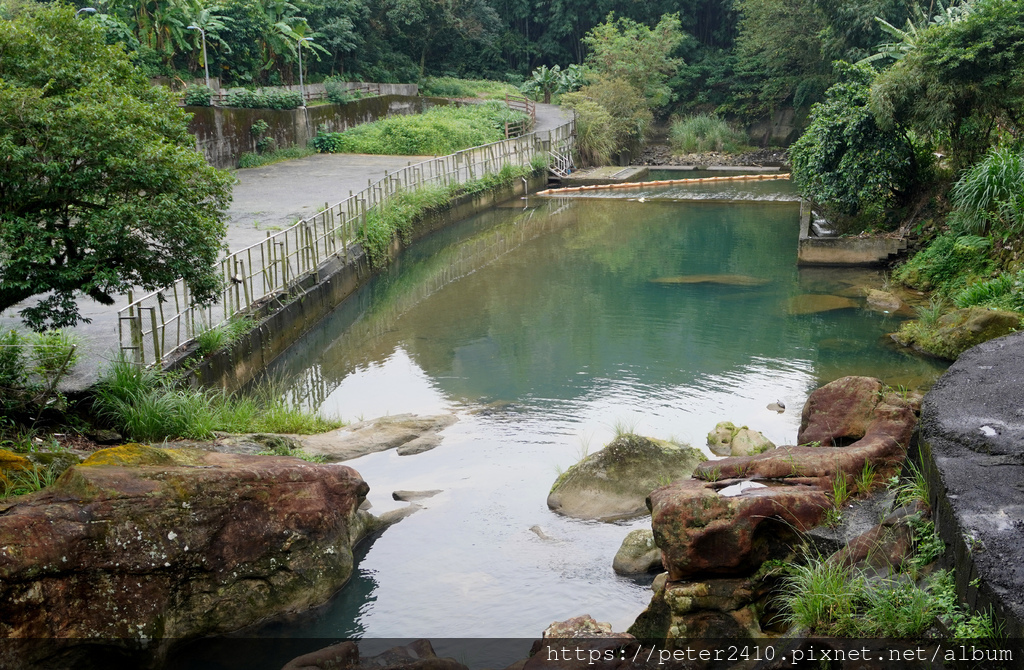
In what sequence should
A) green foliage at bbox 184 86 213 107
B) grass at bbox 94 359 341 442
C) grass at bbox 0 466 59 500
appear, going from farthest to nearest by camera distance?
green foliage at bbox 184 86 213 107, grass at bbox 94 359 341 442, grass at bbox 0 466 59 500

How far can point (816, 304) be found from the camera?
18234mm

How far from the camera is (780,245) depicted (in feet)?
79.4

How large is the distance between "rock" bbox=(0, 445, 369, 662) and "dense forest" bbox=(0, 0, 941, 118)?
26585 millimetres

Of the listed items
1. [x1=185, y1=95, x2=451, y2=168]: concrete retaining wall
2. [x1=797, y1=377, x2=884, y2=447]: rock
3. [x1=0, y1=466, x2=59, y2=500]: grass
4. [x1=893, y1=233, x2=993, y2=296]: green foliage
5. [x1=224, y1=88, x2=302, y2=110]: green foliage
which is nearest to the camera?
[x1=0, y1=466, x2=59, y2=500]: grass

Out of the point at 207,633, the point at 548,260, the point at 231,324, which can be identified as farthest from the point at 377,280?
the point at 207,633

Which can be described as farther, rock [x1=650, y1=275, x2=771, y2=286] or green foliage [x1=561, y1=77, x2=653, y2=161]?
green foliage [x1=561, y1=77, x2=653, y2=161]

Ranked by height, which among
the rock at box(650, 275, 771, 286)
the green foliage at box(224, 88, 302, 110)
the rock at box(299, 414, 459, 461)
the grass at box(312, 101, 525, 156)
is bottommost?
the rock at box(299, 414, 459, 461)

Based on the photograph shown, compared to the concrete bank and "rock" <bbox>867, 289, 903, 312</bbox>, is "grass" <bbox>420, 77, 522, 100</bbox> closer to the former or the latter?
"rock" <bbox>867, 289, 903, 312</bbox>

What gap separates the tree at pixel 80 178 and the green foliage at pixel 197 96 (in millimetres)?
22726

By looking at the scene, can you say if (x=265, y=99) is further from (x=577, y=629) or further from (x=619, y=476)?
(x=577, y=629)

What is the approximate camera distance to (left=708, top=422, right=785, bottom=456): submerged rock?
35.2 ft

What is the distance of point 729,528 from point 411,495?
4.66 m

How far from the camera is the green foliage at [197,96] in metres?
30.5

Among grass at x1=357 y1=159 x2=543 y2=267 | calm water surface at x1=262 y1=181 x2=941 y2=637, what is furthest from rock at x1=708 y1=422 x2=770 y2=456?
grass at x1=357 y1=159 x2=543 y2=267
